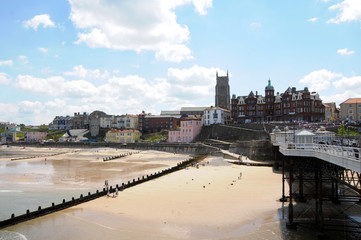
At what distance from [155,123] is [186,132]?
1328 inches

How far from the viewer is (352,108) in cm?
8362

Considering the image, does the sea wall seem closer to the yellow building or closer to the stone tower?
the yellow building

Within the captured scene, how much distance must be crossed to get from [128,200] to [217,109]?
8558cm

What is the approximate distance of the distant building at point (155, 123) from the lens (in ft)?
446

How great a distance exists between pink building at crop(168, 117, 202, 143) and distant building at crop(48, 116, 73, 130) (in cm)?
9884

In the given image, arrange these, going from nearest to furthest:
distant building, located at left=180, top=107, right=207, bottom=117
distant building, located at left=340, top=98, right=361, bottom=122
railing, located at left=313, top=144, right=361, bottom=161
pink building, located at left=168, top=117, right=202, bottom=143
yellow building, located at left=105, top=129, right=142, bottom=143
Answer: railing, located at left=313, top=144, right=361, bottom=161 < distant building, located at left=340, top=98, right=361, bottom=122 < pink building, located at left=168, top=117, right=202, bottom=143 < yellow building, located at left=105, top=129, right=142, bottom=143 < distant building, located at left=180, top=107, right=207, bottom=117

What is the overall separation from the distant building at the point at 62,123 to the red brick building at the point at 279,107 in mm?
117270

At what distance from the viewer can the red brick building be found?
9088 centimetres

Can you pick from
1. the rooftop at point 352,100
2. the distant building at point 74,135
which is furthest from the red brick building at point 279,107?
the distant building at point 74,135

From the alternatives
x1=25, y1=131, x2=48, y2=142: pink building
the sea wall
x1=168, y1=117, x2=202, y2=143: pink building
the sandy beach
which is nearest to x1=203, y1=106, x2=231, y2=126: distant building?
x1=168, y1=117, x2=202, y2=143: pink building

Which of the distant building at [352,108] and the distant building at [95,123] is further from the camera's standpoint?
the distant building at [95,123]

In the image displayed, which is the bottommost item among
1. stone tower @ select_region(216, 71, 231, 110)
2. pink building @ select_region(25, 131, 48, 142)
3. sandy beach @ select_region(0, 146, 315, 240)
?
sandy beach @ select_region(0, 146, 315, 240)

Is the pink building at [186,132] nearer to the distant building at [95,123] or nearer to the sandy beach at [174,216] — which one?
the distant building at [95,123]

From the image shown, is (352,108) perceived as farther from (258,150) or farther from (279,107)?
(258,150)
